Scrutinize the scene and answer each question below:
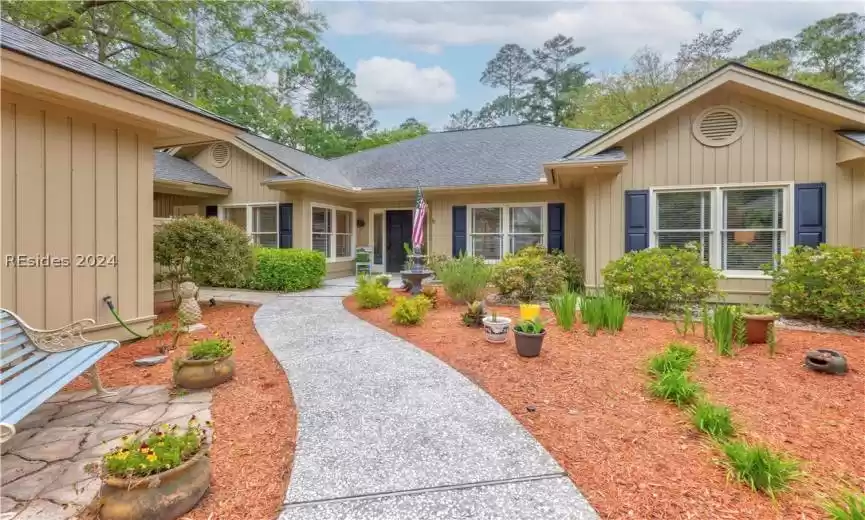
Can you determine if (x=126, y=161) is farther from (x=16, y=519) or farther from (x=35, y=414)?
(x=16, y=519)

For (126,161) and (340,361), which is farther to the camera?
(126,161)

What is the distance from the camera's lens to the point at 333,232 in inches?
450

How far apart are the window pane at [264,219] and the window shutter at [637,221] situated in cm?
841

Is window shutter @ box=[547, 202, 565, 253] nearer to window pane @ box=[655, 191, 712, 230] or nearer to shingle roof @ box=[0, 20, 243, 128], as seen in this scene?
window pane @ box=[655, 191, 712, 230]

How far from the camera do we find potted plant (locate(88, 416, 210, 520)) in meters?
1.73

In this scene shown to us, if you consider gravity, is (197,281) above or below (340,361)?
above

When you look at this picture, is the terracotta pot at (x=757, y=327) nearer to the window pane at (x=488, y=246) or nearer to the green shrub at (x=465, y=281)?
the green shrub at (x=465, y=281)

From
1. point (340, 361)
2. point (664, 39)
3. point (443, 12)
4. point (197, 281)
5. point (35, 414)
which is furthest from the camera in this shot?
point (664, 39)

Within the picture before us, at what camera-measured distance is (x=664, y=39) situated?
18.2 meters

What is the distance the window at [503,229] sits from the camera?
1024 centimetres

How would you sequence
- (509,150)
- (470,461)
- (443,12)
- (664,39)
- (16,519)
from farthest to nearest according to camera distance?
1. (664,39)
2. (509,150)
3. (443,12)
4. (470,461)
5. (16,519)

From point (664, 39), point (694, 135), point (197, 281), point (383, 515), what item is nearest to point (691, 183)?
point (694, 135)

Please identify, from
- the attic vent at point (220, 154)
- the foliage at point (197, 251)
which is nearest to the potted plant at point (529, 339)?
the foliage at point (197, 251)

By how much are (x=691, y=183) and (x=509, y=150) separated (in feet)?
20.3
